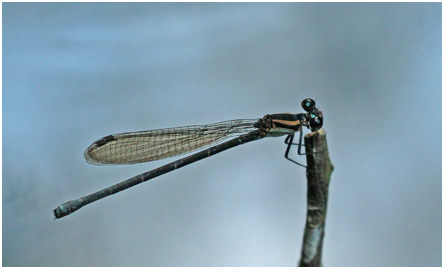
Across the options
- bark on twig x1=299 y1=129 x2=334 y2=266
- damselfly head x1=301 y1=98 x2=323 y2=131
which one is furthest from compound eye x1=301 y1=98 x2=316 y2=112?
bark on twig x1=299 y1=129 x2=334 y2=266

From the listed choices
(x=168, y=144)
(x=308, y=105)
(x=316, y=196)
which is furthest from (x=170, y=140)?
(x=316, y=196)

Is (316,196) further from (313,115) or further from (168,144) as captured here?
(168,144)

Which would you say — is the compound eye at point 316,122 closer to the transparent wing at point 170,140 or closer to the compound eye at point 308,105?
the compound eye at point 308,105

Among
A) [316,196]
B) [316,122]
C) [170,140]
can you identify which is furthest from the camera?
[170,140]

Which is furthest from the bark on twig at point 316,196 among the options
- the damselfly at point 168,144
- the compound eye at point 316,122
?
the damselfly at point 168,144

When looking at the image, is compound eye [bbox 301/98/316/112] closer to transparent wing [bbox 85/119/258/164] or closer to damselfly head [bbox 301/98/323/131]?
damselfly head [bbox 301/98/323/131]
